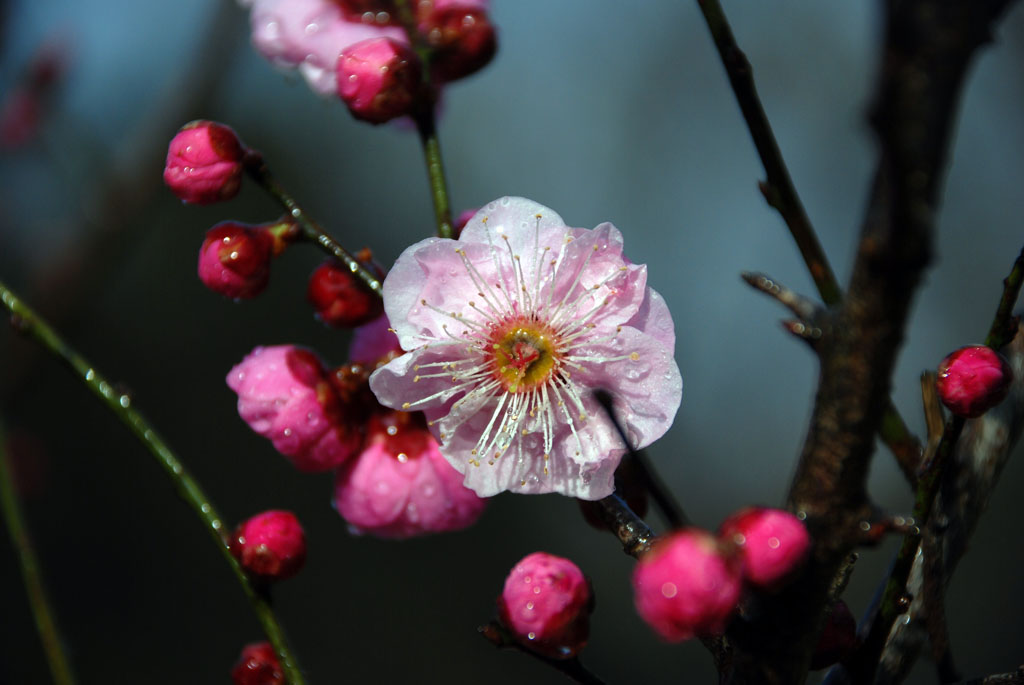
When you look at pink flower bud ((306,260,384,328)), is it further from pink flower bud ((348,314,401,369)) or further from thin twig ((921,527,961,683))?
thin twig ((921,527,961,683))

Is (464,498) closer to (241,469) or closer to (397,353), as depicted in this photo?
(397,353)

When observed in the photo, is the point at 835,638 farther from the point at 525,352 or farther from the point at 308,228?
the point at 308,228

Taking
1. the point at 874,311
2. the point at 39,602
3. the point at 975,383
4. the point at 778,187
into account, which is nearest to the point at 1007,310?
the point at 975,383

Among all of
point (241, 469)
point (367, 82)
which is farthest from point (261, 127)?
point (367, 82)

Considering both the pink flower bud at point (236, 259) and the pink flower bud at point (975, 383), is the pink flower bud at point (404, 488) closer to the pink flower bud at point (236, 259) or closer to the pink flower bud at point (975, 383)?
the pink flower bud at point (236, 259)

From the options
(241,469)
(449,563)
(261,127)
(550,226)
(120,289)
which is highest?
(261,127)

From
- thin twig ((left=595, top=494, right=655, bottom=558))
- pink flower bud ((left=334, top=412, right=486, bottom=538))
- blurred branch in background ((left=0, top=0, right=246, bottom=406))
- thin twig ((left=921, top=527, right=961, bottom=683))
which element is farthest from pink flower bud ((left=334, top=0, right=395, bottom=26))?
blurred branch in background ((left=0, top=0, right=246, bottom=406))

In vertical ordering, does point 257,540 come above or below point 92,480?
above
